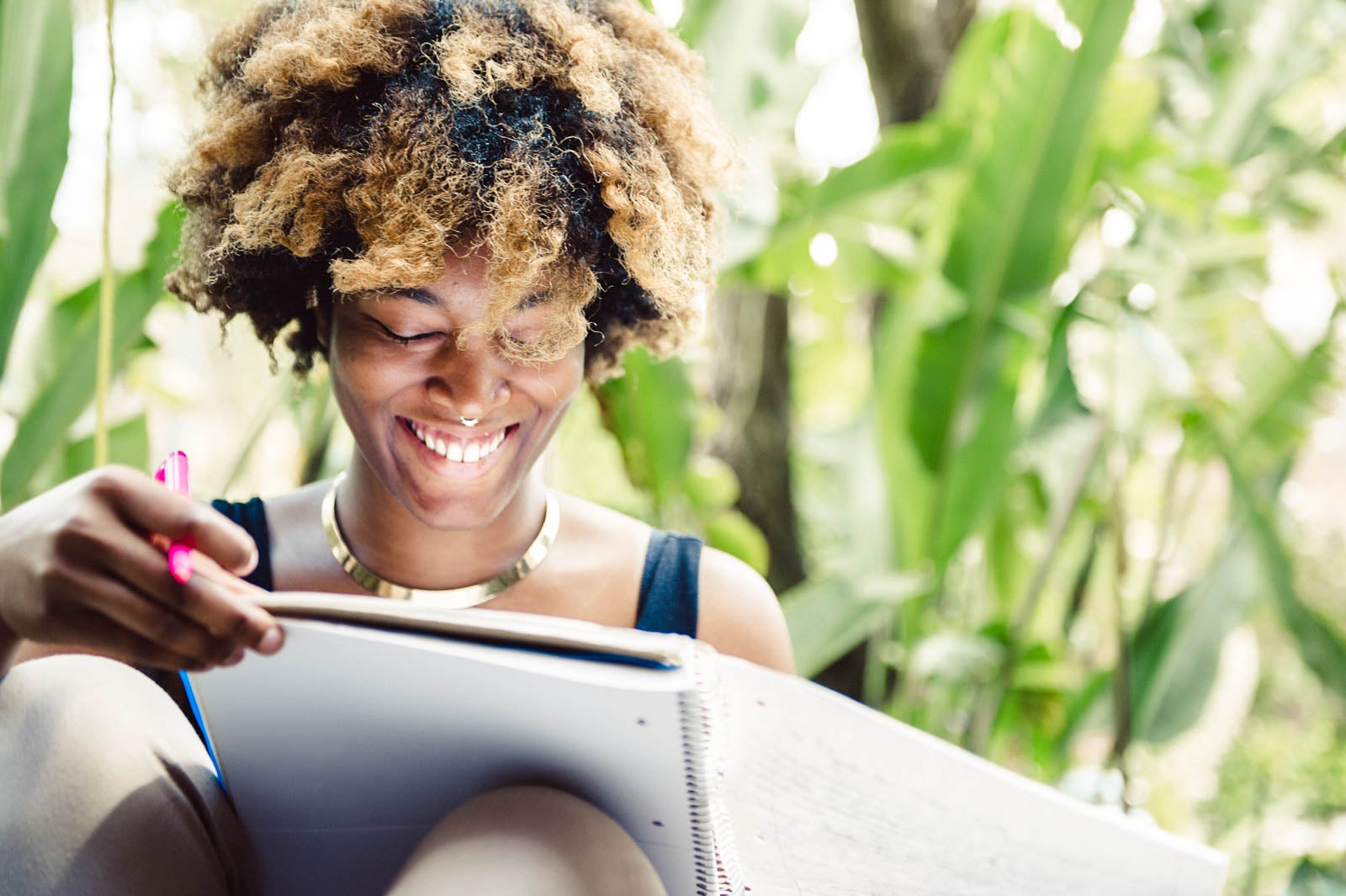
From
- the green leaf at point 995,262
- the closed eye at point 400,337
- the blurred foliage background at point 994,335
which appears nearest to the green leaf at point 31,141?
the blurred foliage background at point 994,335

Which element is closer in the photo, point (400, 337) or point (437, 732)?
point (437, 732)

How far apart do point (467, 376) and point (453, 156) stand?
0.12 metres

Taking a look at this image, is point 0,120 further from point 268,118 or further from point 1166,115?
point 1166,115

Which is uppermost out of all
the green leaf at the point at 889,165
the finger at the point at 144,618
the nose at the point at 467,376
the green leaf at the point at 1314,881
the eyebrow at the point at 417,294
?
the green leaf at the point at 889,165

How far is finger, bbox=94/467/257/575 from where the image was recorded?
1.36ft

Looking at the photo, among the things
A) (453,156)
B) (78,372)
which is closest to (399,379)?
(453,156)

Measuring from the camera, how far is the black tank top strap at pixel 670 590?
0.77 m

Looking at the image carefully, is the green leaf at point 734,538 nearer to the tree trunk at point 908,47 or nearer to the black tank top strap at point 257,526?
the black tank top strap at point 257,526

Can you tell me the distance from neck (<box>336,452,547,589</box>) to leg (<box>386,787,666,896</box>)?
25cm

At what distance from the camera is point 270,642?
0.42 m

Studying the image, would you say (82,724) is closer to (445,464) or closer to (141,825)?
(141,825)

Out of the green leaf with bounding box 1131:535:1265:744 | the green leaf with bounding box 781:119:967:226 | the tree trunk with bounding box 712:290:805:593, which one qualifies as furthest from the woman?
the tree trunk with bounding box 712:290:805:593

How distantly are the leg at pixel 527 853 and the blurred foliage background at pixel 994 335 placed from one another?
1.46 ft

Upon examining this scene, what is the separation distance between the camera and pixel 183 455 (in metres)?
0.53
